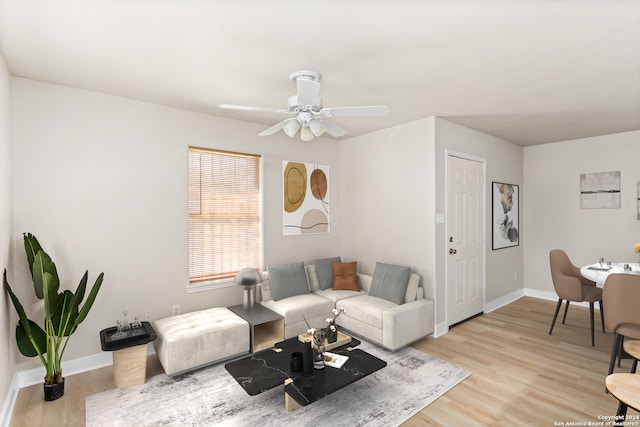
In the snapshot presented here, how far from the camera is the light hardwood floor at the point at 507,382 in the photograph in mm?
2418

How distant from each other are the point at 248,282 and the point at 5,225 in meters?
2.13

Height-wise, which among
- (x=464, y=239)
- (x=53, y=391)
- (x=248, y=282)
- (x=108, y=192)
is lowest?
(x=53, y=391)

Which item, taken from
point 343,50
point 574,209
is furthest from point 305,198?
point 574,209

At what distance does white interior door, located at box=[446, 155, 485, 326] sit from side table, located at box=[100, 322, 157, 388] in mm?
3423

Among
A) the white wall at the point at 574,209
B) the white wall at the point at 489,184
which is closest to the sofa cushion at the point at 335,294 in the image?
the white wall at the point at 489,184

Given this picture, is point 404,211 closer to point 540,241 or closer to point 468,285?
point 468,285

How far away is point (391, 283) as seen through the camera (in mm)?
3980

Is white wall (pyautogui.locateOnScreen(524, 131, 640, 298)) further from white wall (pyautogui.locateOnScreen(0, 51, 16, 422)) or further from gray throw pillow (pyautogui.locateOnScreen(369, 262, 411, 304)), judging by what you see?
white wall (pyautogui.locateOnScreen(0, 51, 16, 422))

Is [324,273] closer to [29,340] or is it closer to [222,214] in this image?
[222,214]

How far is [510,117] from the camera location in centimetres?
396

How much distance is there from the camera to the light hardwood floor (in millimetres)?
2418

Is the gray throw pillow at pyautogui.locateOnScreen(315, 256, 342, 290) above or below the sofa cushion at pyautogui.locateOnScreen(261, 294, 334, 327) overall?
above

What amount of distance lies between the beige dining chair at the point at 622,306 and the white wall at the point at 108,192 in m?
3.80

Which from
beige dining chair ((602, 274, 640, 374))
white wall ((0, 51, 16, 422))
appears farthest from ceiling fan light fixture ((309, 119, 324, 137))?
beige dining chair ((602, 274, 640, 374))
